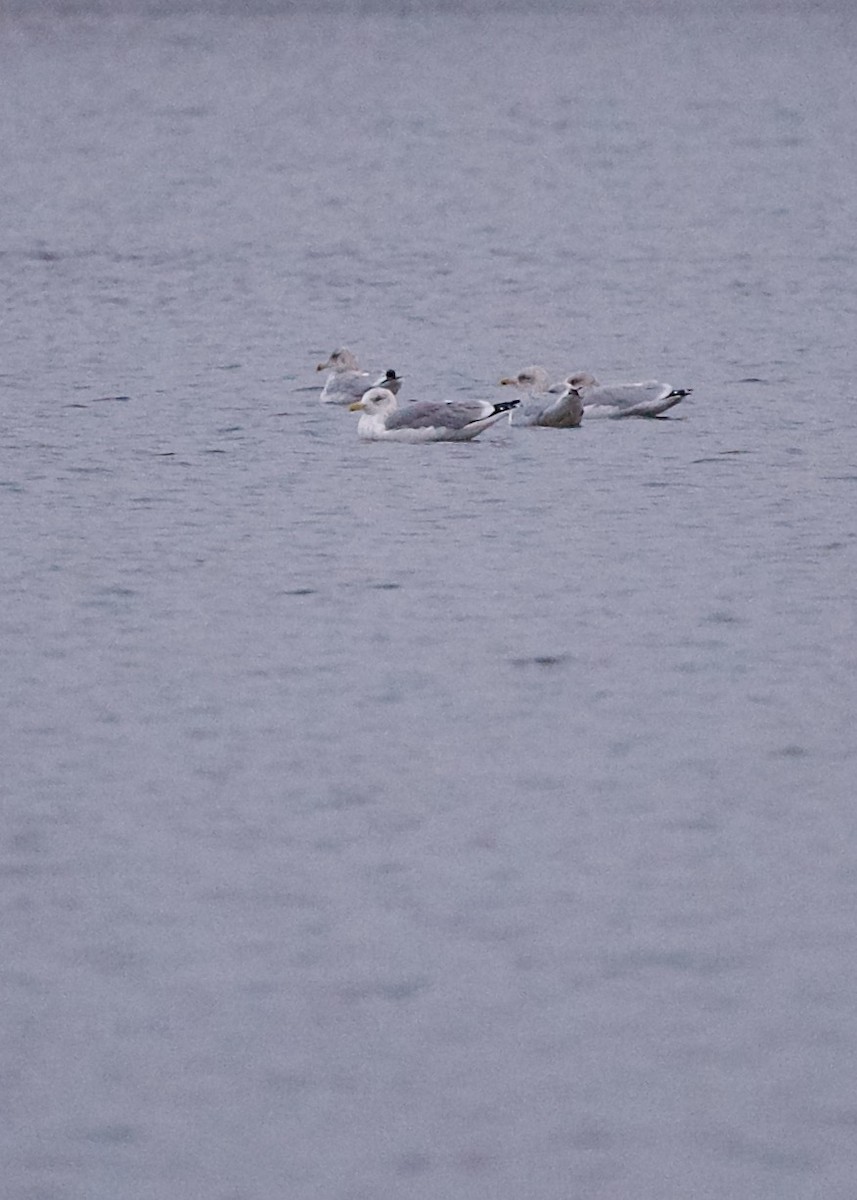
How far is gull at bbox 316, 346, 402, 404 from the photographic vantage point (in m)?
26.7

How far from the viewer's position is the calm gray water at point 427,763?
988cm

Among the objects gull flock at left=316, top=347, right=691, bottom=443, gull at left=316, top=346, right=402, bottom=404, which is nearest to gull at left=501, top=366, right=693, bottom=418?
gull flock at left=316, top=347, right=691, bottom=443

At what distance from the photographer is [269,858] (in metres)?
12.5

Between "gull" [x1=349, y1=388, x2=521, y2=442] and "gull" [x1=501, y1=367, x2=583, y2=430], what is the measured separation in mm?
712

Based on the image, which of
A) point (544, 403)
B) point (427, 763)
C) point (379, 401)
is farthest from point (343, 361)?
point (427, 763)

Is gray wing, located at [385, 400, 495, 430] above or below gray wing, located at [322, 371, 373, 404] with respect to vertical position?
above

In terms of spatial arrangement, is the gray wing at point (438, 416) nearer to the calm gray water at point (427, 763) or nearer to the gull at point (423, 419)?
the gull at point (423, 419)

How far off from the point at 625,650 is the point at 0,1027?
649cm

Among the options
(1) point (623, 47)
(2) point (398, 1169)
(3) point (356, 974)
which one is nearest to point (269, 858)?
(3) point (356, 974)

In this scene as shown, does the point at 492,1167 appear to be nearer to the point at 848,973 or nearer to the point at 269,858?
the point at 848,973

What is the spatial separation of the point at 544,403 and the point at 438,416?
168 cm

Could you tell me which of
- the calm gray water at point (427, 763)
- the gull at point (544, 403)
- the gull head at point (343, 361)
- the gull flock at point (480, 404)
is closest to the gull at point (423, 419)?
the gull flock at point (480, 404)

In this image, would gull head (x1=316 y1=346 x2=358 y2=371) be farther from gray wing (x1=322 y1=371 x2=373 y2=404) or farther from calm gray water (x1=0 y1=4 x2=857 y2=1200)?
calm gray water (x1=0 y1=4 x2=857 y2=1200)

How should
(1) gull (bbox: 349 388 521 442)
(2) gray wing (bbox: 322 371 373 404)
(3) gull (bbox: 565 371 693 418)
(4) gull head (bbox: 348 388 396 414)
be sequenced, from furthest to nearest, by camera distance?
1. (2) gray wing (bbox: 322 371 373 404)
2. (3) gull (bbox: 565 371 693 418)
3. (4) gull head (bbox: 348 388 396 414)
4. (1) gull (bbox: 349 388 521 442)
